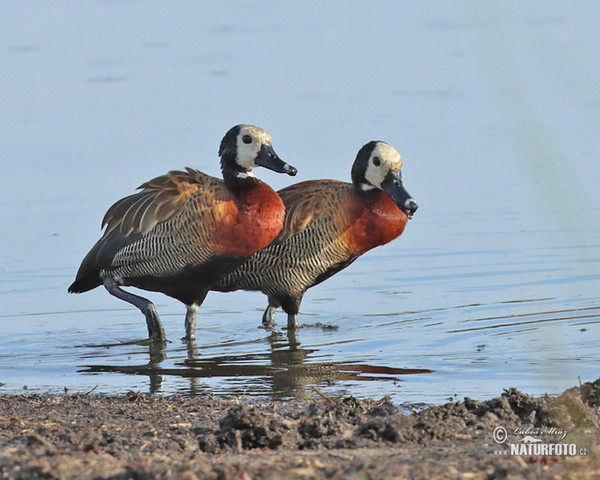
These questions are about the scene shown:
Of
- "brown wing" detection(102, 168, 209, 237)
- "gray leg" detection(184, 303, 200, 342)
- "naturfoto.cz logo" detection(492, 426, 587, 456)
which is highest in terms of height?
"brown wing" detection(102, 168, 209, 237)

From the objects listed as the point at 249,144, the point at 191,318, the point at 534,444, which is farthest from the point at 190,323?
the point at 534,444

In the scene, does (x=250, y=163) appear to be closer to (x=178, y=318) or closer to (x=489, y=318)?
(x=178, y=318)

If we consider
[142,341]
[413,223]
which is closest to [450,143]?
[413,223]

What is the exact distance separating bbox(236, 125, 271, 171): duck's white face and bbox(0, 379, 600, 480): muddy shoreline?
3.52 meters

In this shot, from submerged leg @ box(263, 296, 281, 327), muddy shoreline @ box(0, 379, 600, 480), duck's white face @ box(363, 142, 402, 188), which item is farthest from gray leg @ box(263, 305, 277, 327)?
muddy shoreline @ box(0, 379, 600, 480)

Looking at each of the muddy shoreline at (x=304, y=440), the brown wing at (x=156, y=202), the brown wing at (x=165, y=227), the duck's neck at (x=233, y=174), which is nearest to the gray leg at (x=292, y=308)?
the brown wing at (x=165, y=227)

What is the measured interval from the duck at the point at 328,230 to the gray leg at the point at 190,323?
0.38 metres

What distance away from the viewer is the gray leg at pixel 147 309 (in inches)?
382

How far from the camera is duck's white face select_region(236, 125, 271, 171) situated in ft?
32.7

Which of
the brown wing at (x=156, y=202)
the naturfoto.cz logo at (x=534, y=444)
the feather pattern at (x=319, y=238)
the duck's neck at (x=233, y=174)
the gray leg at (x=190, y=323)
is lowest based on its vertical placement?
the naturfoto.cz logo at (x=534, y=444)

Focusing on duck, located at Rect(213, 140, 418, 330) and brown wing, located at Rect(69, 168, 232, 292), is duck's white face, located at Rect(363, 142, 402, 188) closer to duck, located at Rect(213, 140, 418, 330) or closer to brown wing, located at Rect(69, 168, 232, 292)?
duck, located at Rect(213, 140, 418, 330)

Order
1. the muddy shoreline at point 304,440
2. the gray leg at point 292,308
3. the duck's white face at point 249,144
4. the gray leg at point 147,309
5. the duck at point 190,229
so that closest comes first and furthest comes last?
the muddy shoreline at point 304,440
the duck at point 190,229
the gray leg at point 147,309
the duck's white face at point 249,144
the gray leg at point 292,308

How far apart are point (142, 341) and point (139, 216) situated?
39.3 inches

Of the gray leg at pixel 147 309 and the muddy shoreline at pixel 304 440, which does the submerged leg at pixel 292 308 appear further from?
the muddy shoreline at pixel 304 440
